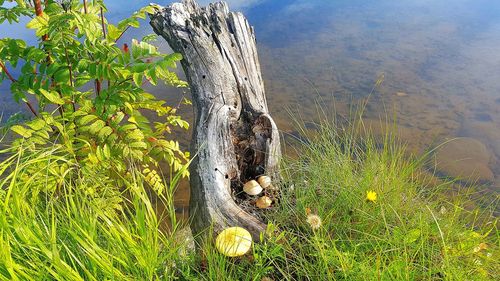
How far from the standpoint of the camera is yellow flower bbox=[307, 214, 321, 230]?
6.08 ft

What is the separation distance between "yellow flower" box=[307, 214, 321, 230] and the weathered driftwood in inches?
13.3

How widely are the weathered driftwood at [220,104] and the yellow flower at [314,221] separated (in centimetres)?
34

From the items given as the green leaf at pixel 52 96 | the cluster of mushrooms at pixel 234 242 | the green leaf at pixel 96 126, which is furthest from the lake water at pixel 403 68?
the green leaf at pixel 52 96

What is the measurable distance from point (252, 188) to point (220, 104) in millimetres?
603

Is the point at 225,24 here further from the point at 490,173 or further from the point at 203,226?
the point at 490,173

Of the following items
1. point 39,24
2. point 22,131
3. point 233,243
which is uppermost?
point 39,24

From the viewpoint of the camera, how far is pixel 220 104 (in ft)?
8.35

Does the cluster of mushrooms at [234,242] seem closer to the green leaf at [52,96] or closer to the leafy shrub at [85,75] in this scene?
the leafy shrub at [85,75]

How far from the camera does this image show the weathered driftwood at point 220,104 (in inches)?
89.0

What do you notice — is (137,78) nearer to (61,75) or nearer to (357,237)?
(61,75)

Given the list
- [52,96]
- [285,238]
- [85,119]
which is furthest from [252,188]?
[52,96]

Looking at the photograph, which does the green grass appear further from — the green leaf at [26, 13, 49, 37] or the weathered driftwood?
the green leaf at [26, 13, 49, 37]

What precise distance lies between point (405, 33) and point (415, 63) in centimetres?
130

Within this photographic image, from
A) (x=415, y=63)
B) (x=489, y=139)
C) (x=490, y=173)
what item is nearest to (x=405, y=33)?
(x=415, y=63)
